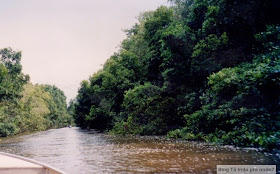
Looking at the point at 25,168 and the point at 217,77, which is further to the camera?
the point at 217,77

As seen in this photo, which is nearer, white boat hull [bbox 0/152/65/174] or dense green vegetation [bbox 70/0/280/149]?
white boat hull [bbox 0/152/65/174]

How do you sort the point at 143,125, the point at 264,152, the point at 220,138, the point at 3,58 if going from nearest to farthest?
the point at 264,152
the point at 220,138
the point at 143,125
the point at 3,58

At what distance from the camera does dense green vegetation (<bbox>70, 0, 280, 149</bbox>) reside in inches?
376

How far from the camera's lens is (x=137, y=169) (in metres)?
6.42

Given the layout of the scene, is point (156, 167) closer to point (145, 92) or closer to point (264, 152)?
point (264, 152)

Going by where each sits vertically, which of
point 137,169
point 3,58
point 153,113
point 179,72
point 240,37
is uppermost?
point 3,58

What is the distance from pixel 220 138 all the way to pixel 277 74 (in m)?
4.16

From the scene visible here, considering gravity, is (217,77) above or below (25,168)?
above

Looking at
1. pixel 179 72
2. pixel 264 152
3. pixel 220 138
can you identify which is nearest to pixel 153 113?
pixel 179 72

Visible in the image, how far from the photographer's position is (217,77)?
35.5 feet

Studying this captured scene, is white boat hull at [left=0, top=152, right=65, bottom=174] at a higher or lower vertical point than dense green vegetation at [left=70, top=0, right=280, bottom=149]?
lower

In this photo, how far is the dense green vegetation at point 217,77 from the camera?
9547 mm

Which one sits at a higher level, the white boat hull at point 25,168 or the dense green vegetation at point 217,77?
the dense green vegetation at point 217,77

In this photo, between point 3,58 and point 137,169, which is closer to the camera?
point 137,169
